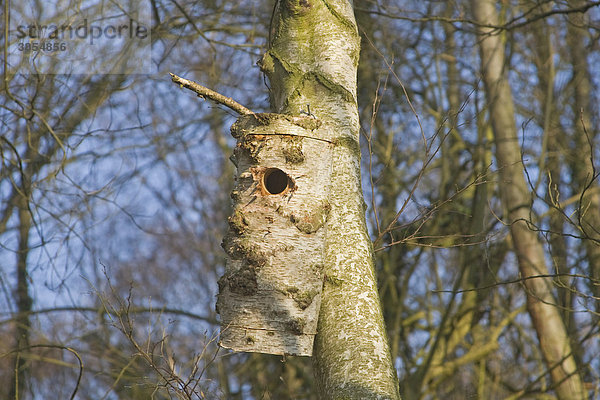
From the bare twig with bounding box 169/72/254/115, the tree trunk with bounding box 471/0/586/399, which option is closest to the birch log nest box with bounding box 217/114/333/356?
the bare twig with bounding box 169/72/254/115

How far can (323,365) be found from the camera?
2131 mm

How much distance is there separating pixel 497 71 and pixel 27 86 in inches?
165

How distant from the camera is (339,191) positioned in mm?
2406

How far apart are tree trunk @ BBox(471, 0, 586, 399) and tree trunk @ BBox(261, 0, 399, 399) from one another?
296 cm

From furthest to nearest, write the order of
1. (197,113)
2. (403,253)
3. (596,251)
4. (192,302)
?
→ 1. (192,302)
2. (197,113)
3. (403,253)
4. (596,251)

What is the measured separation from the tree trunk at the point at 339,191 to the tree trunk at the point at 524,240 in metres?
2.96

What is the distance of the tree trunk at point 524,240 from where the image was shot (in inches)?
209

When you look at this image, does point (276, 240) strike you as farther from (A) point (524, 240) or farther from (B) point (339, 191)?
(A) point (524, 240)

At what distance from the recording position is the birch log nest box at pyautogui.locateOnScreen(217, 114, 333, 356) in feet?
7.32

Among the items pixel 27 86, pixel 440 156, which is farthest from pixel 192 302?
pixel 27 86

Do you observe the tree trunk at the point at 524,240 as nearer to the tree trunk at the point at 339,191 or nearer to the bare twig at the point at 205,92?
the tree trunk at the point at 339,191

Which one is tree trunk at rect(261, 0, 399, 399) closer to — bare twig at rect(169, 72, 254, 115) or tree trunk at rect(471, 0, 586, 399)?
bare twig at rect(169, 72, 254, 115)

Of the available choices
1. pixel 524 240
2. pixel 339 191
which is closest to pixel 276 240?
pixel 339 191

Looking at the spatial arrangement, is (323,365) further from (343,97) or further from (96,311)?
(96,311)
